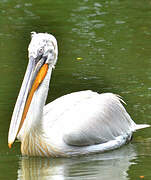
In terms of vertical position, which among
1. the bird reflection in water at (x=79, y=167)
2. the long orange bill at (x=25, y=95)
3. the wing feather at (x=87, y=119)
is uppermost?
the long orange bill at (x=25, y=95)

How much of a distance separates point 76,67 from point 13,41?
1.65 meters

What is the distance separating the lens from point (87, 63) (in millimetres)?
9500

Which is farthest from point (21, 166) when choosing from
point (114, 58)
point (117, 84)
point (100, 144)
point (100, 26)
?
point (100, 26)

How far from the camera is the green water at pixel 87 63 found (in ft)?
21.2

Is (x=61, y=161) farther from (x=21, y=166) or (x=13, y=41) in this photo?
(x=13, y=41)

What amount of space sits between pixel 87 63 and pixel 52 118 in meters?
2.82

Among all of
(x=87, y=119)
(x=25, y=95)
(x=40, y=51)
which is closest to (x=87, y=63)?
(x=87, y=119)

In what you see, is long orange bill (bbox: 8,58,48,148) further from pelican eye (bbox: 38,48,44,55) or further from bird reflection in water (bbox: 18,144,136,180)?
bird reflection in water (bbox: 18,144,136,180)

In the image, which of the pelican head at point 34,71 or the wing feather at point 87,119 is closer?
the pelican head at point 34,71

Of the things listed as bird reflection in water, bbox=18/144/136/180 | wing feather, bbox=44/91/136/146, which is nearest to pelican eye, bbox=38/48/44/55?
wing feather, bbox=44/91/136/146

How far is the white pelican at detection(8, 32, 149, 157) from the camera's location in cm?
638

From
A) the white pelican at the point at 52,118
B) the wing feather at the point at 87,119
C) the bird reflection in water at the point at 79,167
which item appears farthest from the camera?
the wing feather at the point at 87,119

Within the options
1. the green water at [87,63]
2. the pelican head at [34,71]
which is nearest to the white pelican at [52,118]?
the pelican head at [34,71]

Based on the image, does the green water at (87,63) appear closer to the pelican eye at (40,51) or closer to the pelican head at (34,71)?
the pelican head at (34,71)
